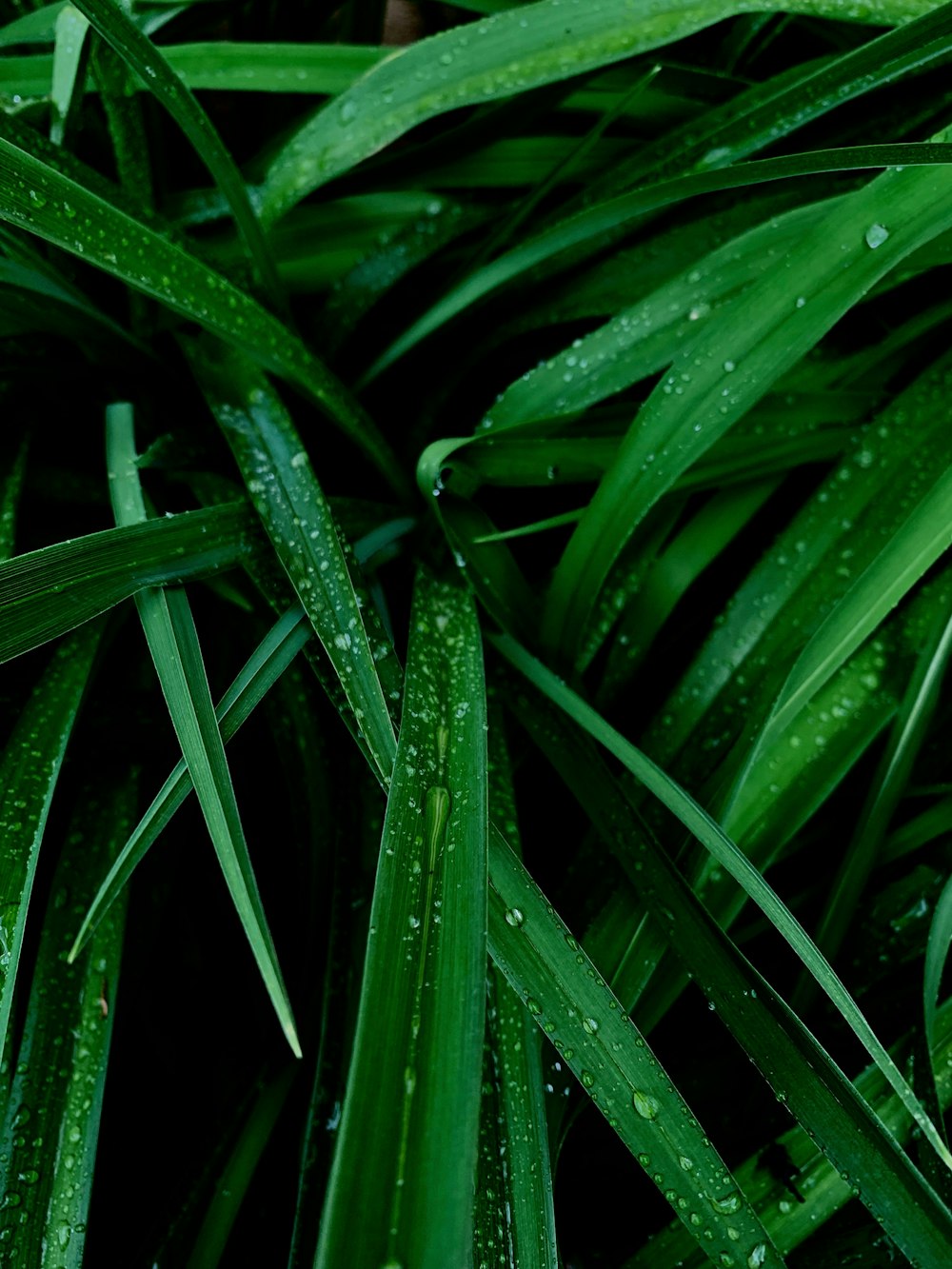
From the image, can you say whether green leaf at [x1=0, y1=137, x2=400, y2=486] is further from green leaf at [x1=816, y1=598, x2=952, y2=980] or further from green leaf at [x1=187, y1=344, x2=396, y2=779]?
green leaf at [x1=816, y1=598, x2=952, y2=980]

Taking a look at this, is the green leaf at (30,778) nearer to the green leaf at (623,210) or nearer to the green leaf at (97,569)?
the green leaf at (97,569)

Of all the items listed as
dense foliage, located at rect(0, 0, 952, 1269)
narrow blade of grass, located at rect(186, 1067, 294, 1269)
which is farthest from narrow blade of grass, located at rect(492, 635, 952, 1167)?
narrow blade of grass, located at rect(186, 1067, 294, 1269)

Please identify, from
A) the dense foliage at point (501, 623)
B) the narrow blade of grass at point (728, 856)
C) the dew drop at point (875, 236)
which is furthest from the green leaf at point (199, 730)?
the dew drop at point (875, 236)

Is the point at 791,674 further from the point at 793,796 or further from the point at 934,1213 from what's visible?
the point at 934,1213

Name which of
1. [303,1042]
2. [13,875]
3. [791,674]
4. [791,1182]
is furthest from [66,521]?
[791,1182]

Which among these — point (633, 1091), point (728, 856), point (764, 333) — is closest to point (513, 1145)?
point (633, 1091)

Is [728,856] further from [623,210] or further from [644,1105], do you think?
[623,210]

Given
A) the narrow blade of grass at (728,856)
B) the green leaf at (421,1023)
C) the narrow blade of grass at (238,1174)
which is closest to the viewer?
the green leaf at (421,1023)
